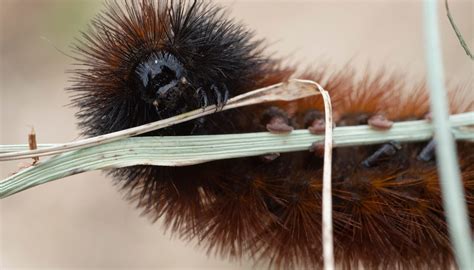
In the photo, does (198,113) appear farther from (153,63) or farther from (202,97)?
(153,63)

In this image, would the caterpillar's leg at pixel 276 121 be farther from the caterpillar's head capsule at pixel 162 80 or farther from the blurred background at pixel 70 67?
the blurred background at pixel 70 67

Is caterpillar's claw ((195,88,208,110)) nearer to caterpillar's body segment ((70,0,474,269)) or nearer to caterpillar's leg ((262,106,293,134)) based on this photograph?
caterpillar's body segment ((70,0,474,269))

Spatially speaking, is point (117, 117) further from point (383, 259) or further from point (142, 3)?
point (383, 259)

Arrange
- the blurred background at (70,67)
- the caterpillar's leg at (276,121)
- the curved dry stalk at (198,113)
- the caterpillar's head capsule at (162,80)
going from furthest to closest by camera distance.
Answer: the blurred background at (70,67) → the caterpillar's leg at (276,121) → the caterpillar's head capsule at (162,80) → the curved dry stalk at (198,113)

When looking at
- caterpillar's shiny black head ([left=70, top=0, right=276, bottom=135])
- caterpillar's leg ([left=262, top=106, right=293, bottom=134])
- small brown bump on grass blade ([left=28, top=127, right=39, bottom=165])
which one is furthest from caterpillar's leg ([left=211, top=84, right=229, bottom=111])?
small brown bump on grass blade ([left=28, top=127, right=39, bottom=165])

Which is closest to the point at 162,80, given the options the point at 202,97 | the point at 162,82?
the point at 162,82

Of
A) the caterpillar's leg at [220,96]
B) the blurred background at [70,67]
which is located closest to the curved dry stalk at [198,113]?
the caterpillar's leg at [220,96]

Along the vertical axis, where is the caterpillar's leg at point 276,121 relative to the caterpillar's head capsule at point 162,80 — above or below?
below
